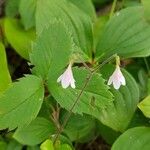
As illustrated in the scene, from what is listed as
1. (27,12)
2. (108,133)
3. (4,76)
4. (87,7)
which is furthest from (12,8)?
(108,133)

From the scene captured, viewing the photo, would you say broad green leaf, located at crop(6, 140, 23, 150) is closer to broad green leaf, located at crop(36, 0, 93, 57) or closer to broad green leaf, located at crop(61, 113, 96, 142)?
broad green leaf, located at crop(61, 113, 96, 142)

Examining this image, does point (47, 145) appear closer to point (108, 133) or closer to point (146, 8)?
point (108, 133)

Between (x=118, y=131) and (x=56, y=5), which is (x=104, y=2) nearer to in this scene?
(x=56, y=5)

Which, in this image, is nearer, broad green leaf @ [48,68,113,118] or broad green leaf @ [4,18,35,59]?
broad green leaf @ [48,68,113,118]

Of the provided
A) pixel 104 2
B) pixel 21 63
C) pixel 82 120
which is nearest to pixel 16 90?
pixel 82 120

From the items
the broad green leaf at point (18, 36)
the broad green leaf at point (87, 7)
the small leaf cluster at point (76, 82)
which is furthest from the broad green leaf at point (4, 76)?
the broad green leaf at point (87, 7)

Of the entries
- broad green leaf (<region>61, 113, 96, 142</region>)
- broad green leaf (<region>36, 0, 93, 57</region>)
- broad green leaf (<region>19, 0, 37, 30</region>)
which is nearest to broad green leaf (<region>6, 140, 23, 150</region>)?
broad green leaf (<region>61, 113, 96, 142</region>)
